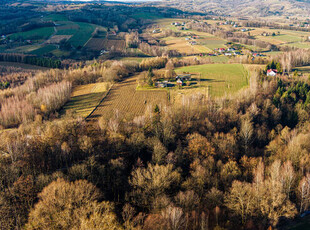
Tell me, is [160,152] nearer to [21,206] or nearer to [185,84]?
[21,206]

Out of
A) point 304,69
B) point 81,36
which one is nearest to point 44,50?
point 81,36

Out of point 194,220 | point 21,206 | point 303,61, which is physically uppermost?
point 303,61

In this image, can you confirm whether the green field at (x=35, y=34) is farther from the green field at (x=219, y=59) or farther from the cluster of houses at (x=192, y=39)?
the green field at (x=219, y=59)

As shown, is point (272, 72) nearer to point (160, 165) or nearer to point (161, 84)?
point (161, 84)

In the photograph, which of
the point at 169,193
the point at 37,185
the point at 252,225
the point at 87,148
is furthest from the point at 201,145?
the point at 37,185

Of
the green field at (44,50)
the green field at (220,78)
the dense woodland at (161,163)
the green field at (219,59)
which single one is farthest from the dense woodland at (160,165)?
the green field at (44,50)

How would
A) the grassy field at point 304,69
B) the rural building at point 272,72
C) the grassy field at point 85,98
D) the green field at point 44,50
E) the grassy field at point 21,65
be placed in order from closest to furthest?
1. the grassy field at point 85,98
2. the rural building at point 272,72
3. the grassy field at point 304,69
4. the grassy field at point 21,65
5. the green field at point 44,50

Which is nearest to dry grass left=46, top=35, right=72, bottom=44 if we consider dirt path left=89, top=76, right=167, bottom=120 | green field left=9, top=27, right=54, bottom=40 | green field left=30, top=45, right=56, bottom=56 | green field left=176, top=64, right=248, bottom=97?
green field left=9, top=27, right=54, bottom=40
